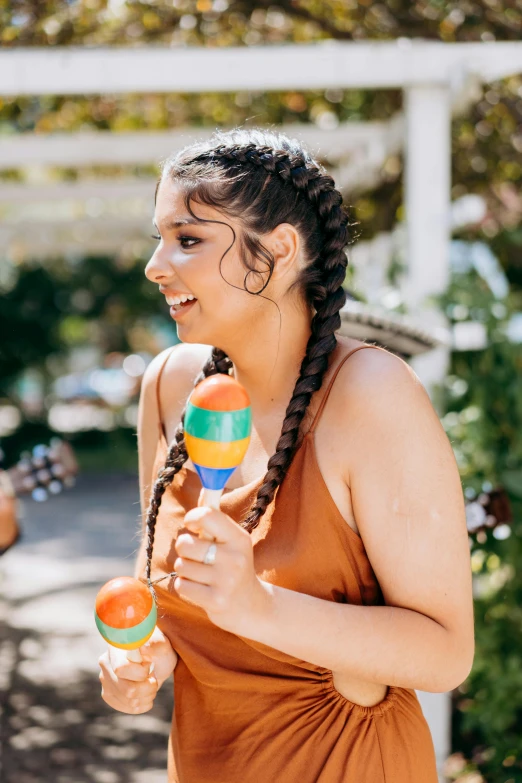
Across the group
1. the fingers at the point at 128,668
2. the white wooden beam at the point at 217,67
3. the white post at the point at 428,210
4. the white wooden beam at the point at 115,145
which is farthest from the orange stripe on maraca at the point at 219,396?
the white wooden beam at the point at 115,145

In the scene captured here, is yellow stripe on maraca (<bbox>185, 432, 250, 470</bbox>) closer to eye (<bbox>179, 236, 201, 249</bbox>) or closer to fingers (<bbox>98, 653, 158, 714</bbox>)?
eye (<bbox>179, 236, 201, 249</bbox>)

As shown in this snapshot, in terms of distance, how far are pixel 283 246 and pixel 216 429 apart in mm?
447

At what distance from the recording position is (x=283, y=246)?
4.87 ft

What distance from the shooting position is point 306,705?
1.45 metres

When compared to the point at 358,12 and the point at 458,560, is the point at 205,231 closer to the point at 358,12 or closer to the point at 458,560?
the point at 458,560

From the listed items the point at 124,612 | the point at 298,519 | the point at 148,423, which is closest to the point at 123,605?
the point at 124,612

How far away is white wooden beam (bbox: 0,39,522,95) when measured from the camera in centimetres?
328

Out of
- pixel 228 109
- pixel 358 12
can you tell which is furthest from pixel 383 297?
pixel 228 109

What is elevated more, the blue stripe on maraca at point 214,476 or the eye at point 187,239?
the eye at point 187,239

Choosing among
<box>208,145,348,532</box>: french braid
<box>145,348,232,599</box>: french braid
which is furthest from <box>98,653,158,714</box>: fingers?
<box>208,145,348,532</box>: french braid

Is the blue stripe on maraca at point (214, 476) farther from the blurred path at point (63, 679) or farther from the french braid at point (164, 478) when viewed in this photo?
the blurred path at point (63, 679)

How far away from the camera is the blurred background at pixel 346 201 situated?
3273 mm

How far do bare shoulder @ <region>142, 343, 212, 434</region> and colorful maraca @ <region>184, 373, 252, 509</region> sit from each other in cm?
58

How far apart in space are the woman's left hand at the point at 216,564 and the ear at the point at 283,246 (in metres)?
0.52
